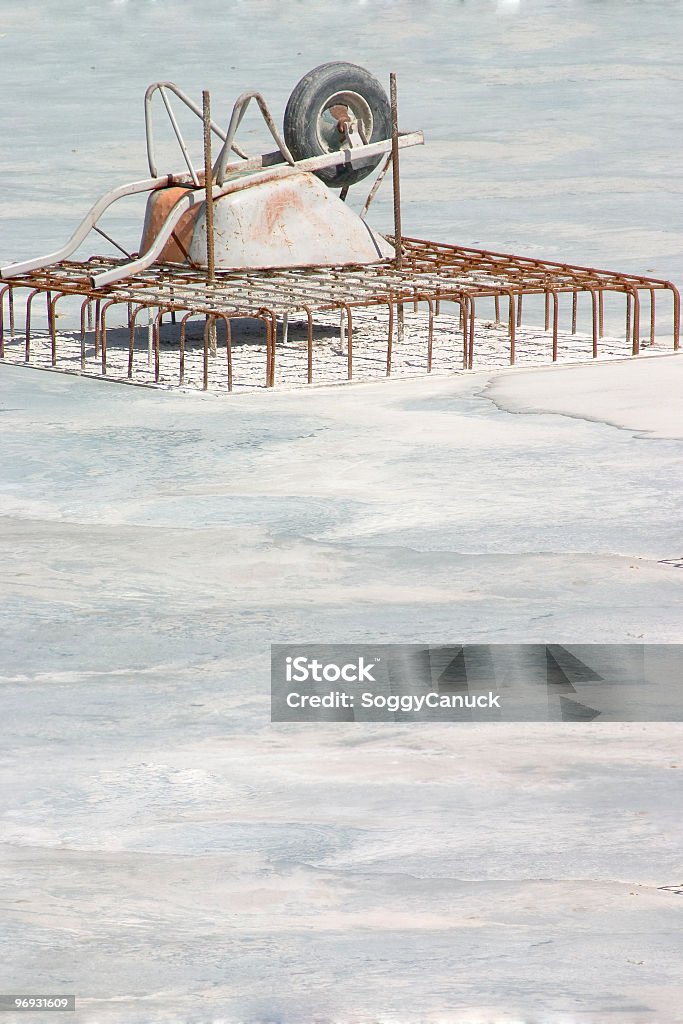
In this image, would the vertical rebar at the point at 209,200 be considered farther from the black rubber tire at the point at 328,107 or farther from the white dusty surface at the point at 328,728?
the white dusty surface at the point at 328,728

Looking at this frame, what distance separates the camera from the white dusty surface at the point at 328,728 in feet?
20.6

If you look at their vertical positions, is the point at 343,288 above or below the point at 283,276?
below

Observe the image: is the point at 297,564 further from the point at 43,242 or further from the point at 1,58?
the point at 1,58

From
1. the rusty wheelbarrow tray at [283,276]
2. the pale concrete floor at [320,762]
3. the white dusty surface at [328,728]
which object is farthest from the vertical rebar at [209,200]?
the pale concrete floor at [320,762]

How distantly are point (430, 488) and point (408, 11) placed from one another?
3457 cm

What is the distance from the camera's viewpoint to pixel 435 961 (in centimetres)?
626

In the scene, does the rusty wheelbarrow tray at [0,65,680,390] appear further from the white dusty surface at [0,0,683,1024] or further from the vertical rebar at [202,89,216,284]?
the white dusty surface at [0,0,683,1024]

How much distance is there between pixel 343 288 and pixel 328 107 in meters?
2.61
